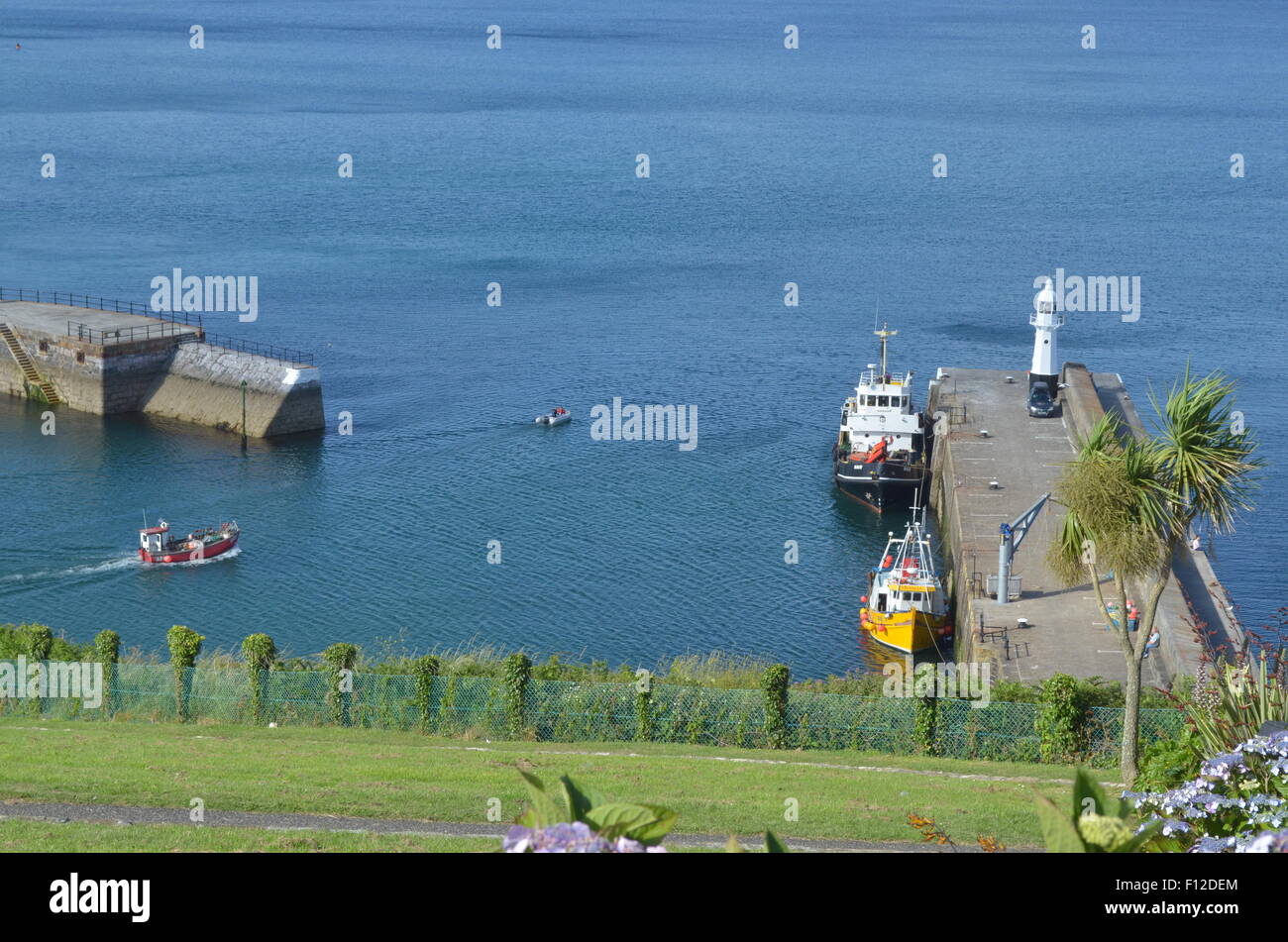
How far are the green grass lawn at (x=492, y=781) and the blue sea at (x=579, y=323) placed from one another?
862 inches

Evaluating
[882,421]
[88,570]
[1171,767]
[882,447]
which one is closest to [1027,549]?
[882,447]

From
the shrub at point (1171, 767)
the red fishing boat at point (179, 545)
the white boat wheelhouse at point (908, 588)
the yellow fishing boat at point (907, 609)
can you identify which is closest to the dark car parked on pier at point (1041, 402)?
the white boat wheelhouse at point (908, 588)

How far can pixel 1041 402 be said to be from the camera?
69812mm

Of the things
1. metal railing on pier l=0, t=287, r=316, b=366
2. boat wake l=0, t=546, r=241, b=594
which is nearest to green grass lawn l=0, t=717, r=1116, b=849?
boat wake l=0, t=546, r=241, b=594

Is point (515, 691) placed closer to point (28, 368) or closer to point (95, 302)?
point (28, 368)

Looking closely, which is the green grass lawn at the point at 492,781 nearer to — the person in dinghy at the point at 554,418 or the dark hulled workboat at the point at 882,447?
the dark hulled workboat at the point at 882,447

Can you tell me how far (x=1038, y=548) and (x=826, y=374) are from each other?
108 feet

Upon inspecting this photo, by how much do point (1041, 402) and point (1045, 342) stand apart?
8.98 ft

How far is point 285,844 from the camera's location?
19.7m

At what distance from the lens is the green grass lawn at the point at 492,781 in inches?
883

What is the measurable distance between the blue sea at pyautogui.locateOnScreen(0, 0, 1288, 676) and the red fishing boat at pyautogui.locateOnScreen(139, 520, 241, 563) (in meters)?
0.71

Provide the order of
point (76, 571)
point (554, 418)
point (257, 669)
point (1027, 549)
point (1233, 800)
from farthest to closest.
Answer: point (554, 418) < point (76, 571) < point (1027, 549) < point (257, 669) < point (1233, 800)

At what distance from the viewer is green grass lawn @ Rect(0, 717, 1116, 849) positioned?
22.4 m

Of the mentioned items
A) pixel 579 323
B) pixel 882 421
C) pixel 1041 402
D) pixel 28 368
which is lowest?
pixel 882 421
